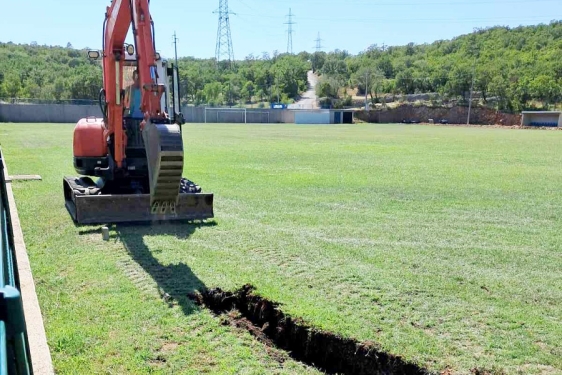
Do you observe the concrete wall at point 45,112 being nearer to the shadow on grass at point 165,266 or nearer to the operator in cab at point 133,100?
the operator in cab at point 133,100

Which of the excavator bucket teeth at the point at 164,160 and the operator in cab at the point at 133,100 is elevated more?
the operator in cab at the point at 133,100

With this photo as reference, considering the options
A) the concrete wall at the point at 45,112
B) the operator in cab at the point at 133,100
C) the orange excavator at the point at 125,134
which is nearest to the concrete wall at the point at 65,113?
the concrete wall at the point at 45,112

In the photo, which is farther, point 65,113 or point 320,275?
point 65,113

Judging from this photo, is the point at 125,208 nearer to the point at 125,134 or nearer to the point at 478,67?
the point at 125,134

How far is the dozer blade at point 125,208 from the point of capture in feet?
27.6

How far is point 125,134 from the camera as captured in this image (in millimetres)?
8938

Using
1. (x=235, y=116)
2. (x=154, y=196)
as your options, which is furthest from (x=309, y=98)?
(x=154, y=196)

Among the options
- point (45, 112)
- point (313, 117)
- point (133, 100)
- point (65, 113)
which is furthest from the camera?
point (313, 117)

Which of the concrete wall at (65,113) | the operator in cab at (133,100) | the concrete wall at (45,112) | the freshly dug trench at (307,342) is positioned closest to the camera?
the freshly dug trench at (307,342)

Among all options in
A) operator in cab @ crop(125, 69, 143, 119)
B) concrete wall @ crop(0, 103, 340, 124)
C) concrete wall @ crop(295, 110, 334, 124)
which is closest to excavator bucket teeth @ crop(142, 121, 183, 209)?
operator in cab @ crop(125, 69, 143, 119)

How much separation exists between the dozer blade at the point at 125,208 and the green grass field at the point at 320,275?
0.26 m

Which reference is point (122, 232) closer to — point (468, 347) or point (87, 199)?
point (87, 199)

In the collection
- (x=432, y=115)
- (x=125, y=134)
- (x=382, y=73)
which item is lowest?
(x=125, y=134)

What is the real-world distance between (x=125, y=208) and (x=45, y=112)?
51330 millimetres
